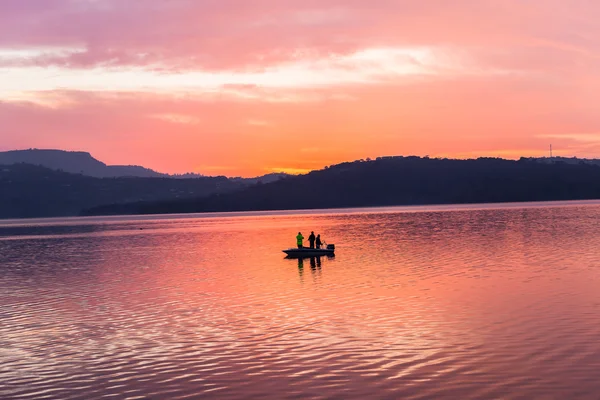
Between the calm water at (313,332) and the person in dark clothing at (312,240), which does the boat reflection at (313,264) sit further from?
the person in dark clothing at (312,240)

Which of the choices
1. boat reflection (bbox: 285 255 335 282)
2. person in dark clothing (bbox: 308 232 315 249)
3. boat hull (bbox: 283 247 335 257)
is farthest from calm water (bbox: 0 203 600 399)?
person in dark clothing (bbox: 308 232 315 249)

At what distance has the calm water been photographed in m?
21.0

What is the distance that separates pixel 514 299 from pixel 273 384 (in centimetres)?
1934

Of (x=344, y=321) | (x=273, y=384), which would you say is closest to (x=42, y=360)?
(x=273, y=384)

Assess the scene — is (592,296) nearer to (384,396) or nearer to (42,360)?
(384,396)

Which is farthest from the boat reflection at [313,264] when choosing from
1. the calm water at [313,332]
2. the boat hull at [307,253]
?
the calm water at [313,332]

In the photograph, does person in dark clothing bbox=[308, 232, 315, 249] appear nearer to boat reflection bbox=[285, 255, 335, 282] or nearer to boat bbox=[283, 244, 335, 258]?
boat bbox=[283, 244, 335, 258]

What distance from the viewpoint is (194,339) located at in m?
28.7

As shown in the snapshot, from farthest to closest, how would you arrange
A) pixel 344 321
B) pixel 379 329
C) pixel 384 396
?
pixel 344 321, pixel 379 329, pixel 384 396

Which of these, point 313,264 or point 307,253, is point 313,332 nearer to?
point 313,264

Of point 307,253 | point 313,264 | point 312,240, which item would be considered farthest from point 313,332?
point 312,240

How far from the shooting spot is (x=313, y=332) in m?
29.0

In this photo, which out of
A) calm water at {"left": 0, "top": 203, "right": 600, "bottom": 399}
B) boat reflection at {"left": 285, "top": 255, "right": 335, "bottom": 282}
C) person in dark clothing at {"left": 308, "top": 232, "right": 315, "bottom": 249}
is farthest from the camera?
person in dark clothing at {"left": 308, "top": 232, "right": 315, "bottom": 249}

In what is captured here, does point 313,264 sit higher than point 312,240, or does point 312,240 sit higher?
point 312,240
